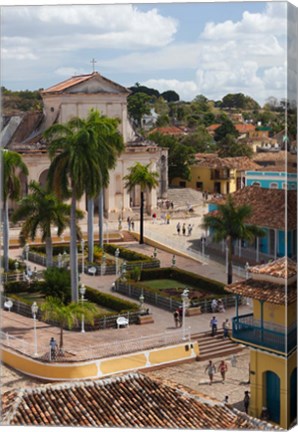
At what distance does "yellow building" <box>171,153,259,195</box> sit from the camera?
19750mm

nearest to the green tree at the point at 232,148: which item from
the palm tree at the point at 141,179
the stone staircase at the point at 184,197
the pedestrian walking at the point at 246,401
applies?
the stone staircase at the point at 184,197

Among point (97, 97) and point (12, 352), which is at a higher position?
point (97, 97)

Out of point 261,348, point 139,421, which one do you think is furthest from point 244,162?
point 139,421

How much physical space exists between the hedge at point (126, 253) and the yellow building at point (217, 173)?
1.51m

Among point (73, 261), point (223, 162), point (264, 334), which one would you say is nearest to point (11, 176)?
point (73, 261)

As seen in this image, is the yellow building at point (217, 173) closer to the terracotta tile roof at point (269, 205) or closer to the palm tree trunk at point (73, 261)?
the terracotta tile roof at point (269, 205)

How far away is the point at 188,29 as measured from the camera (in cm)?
1856

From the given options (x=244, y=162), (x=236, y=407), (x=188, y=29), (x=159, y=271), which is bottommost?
(x=236, y=407)

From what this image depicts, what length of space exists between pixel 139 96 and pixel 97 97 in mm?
894

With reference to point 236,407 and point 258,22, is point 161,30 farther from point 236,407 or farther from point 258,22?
point 236,407

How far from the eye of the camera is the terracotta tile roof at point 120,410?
696 inches

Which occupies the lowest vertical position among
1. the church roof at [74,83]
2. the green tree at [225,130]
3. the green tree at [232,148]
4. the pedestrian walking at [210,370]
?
the pedestrian walking at [210,370]

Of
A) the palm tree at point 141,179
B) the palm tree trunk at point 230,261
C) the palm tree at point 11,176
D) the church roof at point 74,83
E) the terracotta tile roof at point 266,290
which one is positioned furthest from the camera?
the palm tree at point 141,179

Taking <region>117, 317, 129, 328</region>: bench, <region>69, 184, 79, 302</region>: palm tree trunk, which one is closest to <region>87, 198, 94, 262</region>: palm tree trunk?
<region>69, 184, 79, 302</region>: palm tree trunk
